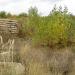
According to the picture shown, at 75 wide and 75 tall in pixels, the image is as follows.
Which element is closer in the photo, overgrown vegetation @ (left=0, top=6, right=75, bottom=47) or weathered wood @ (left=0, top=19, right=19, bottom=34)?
overgrown vegetation @ (left=0, top=6, right=75, bottom=47)

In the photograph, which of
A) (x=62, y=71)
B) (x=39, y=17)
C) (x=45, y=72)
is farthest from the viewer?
(x=39, y=17)

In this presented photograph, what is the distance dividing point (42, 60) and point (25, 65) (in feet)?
4.41

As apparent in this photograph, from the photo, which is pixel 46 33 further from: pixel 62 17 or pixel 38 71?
pixel 38 71

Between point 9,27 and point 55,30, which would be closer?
point 55,30

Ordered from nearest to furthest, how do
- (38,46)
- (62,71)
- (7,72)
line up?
(7,72) → (62,71) → (38,46)

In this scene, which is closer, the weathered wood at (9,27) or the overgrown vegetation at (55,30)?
the overgrown vegetation at (55,30)

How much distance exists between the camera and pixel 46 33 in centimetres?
1516

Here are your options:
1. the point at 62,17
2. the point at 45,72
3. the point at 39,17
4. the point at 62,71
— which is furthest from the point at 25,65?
the point at 39,17

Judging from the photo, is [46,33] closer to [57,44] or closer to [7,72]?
[57,44]

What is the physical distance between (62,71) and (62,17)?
6085 millimetres

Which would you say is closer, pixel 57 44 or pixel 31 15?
pixel 57 44

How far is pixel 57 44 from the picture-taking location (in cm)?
1526

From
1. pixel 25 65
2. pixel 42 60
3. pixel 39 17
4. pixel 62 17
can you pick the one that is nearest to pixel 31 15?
pixel 39 17

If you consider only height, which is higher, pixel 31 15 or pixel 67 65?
pixel 31 15
